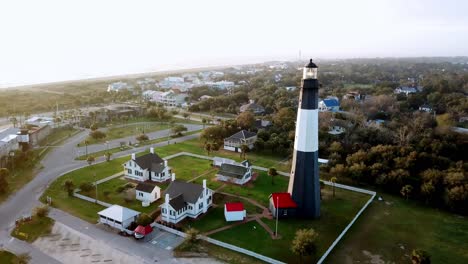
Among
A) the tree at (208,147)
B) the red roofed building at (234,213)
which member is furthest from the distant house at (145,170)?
the red roofed building at (234,213)

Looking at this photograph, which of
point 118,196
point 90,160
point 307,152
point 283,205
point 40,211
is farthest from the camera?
point 90,160

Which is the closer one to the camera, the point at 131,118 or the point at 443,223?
the point at 443,223

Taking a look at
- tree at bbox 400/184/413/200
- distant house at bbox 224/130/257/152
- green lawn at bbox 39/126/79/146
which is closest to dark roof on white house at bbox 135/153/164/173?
distant house at bbox 224/130/257/152

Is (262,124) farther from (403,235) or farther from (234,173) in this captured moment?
(403,235)

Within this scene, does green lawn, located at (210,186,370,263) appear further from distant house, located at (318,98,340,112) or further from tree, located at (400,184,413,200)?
distant house, located at (318,98,340,112)

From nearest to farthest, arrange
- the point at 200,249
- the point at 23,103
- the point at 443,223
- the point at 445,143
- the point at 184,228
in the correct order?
1. the point at 200,249
2. the point at 184,228
3. the point at 443,223
4. the point at 445,143
5. the point at 23,103

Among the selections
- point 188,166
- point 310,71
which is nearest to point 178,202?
point 188,166

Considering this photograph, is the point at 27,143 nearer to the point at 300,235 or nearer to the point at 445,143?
the point at 300,235

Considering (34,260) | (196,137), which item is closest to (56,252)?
(34,260)

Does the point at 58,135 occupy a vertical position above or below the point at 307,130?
below
